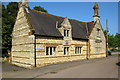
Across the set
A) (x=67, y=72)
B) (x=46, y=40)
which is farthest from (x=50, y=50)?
(x=67, y=72)

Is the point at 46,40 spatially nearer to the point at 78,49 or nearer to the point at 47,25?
the point at 47,25

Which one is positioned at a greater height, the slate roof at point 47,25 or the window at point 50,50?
the slate roof at point 47,25

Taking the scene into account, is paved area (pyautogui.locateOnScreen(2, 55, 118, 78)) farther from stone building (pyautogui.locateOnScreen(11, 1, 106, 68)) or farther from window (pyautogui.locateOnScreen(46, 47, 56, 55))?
window (pyautogui.locateOnScreen(46, 47, 56, 55))

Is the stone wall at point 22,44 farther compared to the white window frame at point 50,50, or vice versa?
the white window frame at point 50,50

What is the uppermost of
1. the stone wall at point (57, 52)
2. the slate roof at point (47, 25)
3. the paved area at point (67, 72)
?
the slate roof at point (47, 25)

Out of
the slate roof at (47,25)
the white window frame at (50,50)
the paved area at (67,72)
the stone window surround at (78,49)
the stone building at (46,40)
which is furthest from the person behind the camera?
the stone window surround at (78,49)

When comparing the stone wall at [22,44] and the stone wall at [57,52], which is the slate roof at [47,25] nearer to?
the stone wall at [57,52]

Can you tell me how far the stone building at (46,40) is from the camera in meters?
18.6

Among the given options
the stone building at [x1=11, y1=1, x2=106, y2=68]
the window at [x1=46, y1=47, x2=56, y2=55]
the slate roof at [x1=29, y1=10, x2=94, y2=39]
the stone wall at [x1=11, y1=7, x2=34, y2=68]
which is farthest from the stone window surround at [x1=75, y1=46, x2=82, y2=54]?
the stone wall at [x1=11, y1=7, x2=34, y2=68]

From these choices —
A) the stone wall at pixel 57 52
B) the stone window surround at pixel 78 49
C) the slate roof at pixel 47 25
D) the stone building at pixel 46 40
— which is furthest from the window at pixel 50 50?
the stone window surround at pixel 78 49

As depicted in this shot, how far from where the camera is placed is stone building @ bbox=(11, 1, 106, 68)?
61.0ft

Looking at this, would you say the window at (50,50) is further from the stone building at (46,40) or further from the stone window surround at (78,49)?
the stone window surround at (78,49)

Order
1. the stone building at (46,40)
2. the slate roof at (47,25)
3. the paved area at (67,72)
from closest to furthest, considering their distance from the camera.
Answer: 1. the paved area at (67,72)
2. the stone building at (46,40)
3. the slate roof at (47,25)

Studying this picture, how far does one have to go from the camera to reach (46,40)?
1938cm
